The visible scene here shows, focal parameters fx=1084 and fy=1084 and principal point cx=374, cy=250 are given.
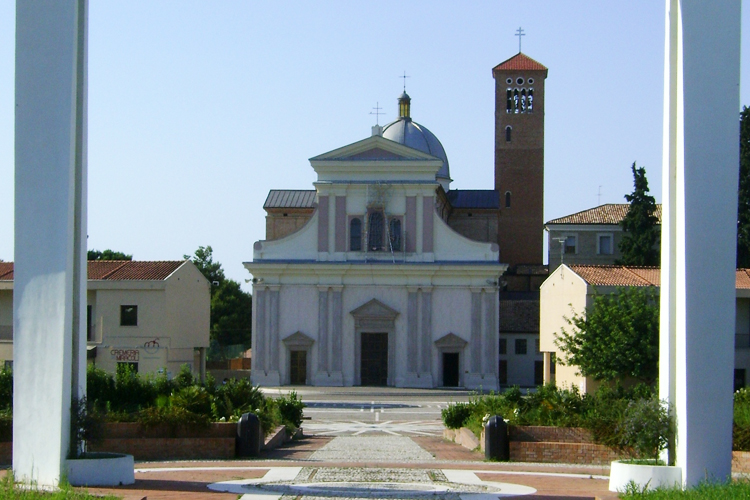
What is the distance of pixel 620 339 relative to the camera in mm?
34500

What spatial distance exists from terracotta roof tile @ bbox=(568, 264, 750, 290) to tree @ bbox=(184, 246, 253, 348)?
41513 mm

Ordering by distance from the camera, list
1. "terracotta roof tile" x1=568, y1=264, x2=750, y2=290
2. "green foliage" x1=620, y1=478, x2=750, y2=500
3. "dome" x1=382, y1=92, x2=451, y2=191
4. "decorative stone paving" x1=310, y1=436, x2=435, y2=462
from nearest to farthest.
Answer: "green foliage" x1=620, y1=478, x2=750, y2=500 < "decorative stone paving" x1=310, y1=436, x2=435, y2=462 < "terracotta roof tile" x1=568, y1=264, x2=750, y2=290 < "dome" x1=382, y1=92, x2=451, y2=191

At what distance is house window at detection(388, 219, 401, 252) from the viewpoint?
173 ft

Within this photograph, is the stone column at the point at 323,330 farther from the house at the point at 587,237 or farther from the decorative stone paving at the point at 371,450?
the decorative stone paving at the point at 371,450

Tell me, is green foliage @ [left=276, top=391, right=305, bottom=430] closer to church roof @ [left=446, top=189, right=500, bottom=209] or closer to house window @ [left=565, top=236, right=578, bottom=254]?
church roof @ [left=446, top=189, right=500, bottom=209]

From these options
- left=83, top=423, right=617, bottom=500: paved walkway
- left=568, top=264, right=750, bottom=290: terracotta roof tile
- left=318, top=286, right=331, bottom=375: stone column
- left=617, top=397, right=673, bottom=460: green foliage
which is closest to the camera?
left=83, top=423, right=617, bottom=500: paved walkway

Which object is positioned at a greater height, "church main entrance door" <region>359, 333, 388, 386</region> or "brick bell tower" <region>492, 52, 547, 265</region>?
"brick bell tower" <region>492, 52, 547, 265</region>

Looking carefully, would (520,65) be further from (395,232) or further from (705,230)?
(705,230)

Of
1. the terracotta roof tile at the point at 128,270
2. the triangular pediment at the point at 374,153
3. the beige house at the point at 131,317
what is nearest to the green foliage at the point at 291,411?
the beige house at the point at 131,317

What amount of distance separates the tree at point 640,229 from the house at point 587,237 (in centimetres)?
476

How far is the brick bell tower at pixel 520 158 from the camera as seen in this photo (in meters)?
70.1

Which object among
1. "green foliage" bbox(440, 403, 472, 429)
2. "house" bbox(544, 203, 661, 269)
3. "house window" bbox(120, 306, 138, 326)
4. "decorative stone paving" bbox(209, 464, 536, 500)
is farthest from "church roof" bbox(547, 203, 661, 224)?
"decorative stone paving" bbox(209, 464, 536, 500)

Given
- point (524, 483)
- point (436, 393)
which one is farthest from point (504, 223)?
point (524, 483)

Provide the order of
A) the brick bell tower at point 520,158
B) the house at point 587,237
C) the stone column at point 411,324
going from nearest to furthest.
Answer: the stone column at point 411,324 < the house at point 587,237 < the brick bell tower at point 520,158
